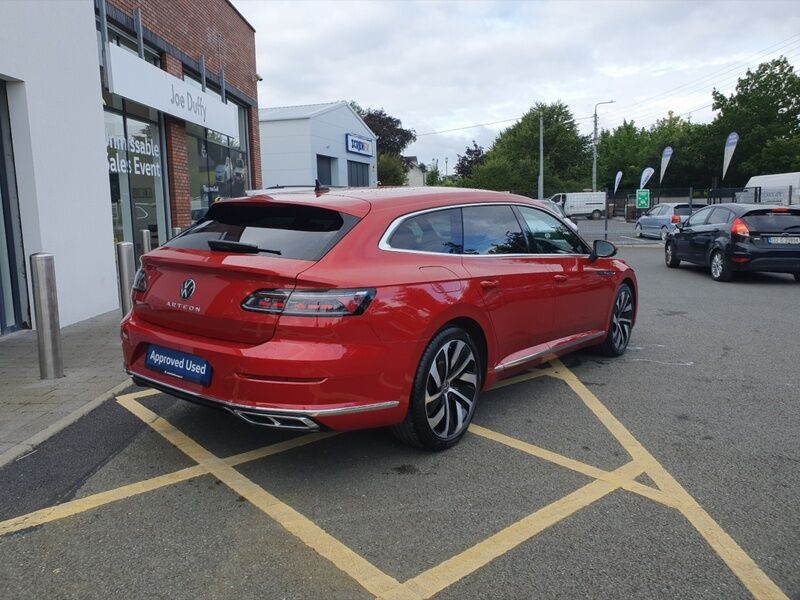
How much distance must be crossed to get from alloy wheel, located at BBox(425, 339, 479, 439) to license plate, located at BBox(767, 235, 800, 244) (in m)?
9.58

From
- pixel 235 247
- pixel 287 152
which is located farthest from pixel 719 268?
pixel 287 152

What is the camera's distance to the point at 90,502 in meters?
3.37

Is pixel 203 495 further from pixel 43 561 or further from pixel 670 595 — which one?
pixel 670 595

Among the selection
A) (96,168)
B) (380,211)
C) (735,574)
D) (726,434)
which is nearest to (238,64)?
(96,168)

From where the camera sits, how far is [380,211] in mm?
3836

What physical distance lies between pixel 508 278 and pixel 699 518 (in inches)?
75.5

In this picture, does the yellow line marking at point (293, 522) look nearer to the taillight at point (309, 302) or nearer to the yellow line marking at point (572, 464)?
the taillight at point (309, 302)

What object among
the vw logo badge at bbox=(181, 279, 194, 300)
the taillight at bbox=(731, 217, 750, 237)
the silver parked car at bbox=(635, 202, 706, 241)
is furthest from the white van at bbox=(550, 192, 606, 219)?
the vw logo badge at bbox=(181, 279, 194, 300)

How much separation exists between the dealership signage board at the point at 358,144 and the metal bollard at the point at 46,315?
32300 mm

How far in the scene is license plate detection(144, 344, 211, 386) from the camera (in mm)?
3476

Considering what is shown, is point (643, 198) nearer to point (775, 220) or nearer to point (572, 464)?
point (775, 220)

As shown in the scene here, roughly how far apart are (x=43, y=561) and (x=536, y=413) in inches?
126

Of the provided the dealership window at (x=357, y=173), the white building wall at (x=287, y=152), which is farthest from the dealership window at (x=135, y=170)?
the dealership window at (x=357, y=173)

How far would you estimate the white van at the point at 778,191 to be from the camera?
2920 cm
